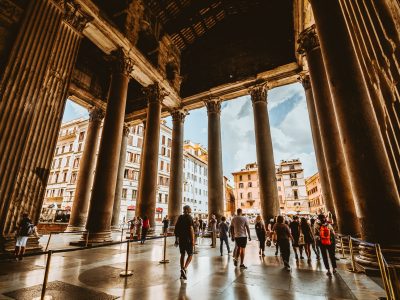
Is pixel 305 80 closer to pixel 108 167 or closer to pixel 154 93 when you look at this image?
pixel 154 93

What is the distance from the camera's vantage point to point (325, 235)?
523 cm

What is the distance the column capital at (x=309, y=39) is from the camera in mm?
9250

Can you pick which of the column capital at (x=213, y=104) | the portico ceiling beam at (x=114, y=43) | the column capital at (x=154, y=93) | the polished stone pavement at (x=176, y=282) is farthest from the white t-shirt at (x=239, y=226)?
the portico ceiling beam at (x=114, y=43)

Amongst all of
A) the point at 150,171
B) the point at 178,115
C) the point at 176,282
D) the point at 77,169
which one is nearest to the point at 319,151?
the point at 150,171

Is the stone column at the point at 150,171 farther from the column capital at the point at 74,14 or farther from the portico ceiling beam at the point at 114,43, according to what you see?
the column capital at the point at 74,14

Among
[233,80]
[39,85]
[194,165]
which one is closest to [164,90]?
[233,80]

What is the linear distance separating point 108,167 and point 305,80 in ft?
42.0

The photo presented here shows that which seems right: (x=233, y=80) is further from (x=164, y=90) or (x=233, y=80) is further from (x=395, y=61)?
(x=395, y=61)

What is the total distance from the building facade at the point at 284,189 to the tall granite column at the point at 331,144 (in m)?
46.5

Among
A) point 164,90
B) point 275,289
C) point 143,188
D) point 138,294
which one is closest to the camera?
point 138,294

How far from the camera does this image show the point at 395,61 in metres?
1.80

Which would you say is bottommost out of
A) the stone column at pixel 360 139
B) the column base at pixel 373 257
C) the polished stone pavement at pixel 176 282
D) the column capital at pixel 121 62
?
the polished stone pavement at pixel 176 282

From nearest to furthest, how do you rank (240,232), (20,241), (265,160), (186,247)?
(186,247) → (240,232) → (20,241) → (265,160)

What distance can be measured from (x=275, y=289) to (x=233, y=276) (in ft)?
Result: 3.54
